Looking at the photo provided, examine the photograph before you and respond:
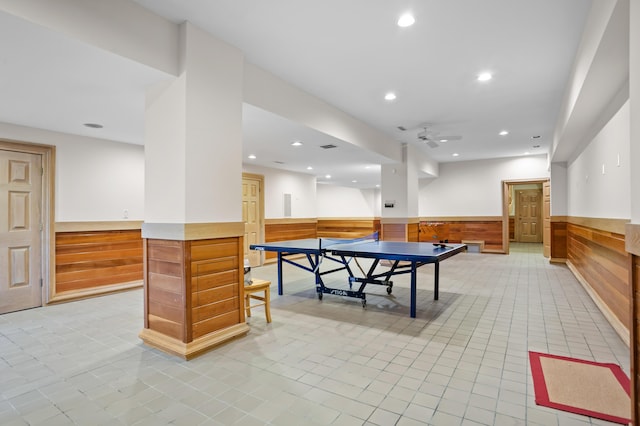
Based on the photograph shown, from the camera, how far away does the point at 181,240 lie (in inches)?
114

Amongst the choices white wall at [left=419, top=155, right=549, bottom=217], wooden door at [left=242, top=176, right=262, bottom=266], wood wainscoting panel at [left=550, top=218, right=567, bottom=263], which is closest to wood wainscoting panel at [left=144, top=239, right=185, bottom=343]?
wooden door at [left=242, top=176, right=262, bottom=266]

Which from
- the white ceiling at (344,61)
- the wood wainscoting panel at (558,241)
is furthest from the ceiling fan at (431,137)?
the wood wainscoting panel at (558,241)

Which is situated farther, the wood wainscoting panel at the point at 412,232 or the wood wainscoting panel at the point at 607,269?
the wood wainscoting panel at the point at 412,232

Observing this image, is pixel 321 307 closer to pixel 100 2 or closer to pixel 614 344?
pixel 614 344

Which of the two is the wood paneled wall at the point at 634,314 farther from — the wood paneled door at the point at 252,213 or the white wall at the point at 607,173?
the wood paneled door at the point at 252,213

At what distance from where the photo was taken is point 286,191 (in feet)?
30.3

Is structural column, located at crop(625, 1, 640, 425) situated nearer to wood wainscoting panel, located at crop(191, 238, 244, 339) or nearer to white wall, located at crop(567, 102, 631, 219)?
white wall, located at crop(567, 102, 631, 219)

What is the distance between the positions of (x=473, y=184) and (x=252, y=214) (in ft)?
22.5

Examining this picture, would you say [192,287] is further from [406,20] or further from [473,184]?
[473,184]

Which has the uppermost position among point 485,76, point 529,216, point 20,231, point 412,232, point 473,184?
point 485,76

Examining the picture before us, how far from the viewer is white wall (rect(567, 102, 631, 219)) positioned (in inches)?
131

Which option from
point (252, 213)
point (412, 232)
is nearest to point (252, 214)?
point (252, 213)

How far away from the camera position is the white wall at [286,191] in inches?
338

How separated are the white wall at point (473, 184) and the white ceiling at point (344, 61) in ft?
15.0
